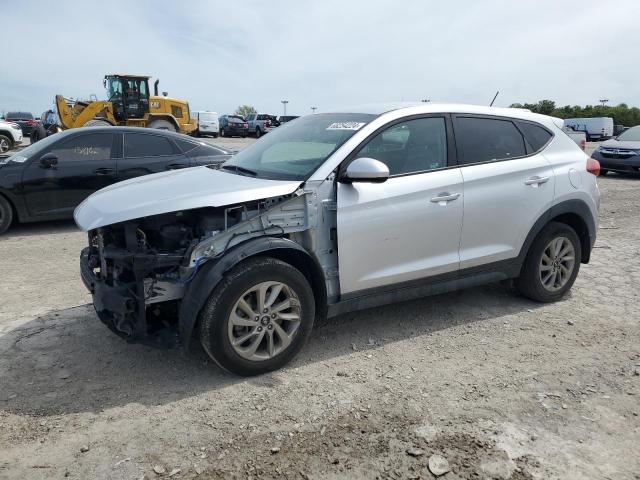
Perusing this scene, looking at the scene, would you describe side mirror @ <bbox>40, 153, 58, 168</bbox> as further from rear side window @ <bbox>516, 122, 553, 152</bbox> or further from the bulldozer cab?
the bulldozer cab

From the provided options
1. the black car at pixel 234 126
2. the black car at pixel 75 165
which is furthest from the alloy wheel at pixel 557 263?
the black car at pixel 234 126

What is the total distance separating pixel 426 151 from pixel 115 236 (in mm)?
2340

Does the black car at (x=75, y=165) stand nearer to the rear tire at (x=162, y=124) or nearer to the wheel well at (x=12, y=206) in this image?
the wheel well at (x=12, y=206)

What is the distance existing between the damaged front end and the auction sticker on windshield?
711mm

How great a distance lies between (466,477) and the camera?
2.54 meters

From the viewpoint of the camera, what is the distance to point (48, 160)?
7.28 metres

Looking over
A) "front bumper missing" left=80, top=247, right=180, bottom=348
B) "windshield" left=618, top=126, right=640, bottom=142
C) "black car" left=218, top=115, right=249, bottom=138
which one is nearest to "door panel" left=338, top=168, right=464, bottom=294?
"front bumper missing" left=80, top=247, right=180, bottom=348

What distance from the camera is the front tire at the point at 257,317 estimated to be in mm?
3219

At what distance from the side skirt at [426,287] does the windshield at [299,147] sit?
95cm

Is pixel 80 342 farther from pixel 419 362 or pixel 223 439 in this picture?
pixel 419 362

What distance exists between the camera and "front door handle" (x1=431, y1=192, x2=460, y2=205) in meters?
3.97

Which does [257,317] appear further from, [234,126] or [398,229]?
[234,126]

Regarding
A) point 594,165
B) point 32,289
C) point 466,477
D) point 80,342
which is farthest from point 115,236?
point 594,165

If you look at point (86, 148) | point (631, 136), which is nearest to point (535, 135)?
point (86, 148)
